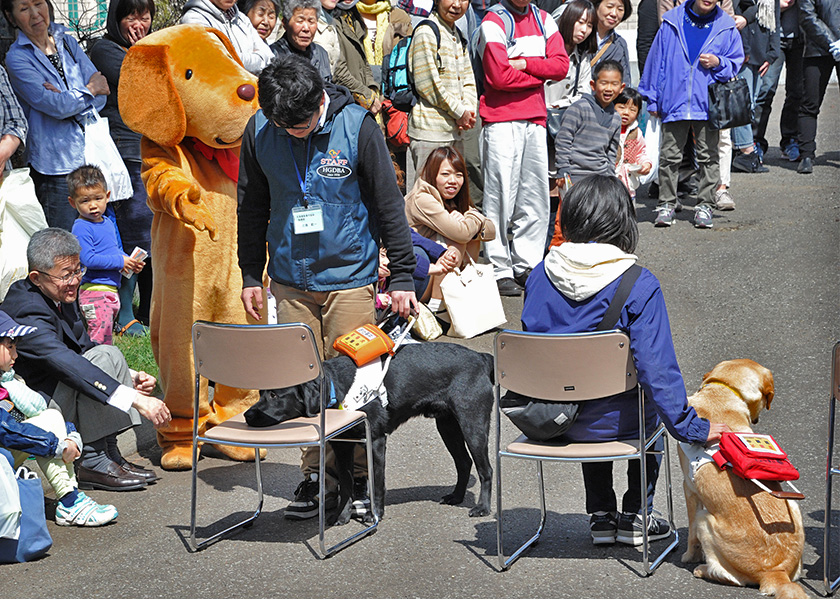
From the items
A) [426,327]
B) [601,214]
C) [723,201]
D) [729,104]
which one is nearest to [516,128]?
[426,327]

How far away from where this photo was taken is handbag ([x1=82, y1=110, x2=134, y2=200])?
278 inches

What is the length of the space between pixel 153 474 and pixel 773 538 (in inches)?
122

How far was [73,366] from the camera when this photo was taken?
4.89 metres

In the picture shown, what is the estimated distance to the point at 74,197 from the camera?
22.2 ft

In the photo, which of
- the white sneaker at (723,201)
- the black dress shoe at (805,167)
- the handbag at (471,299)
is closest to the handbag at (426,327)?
the handbag at (471,299)

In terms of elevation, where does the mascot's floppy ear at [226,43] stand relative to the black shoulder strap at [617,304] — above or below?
above

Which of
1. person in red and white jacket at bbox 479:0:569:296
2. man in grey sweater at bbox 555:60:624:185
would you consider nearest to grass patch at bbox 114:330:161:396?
person in red and white jacket at bbox 479:0:569:296

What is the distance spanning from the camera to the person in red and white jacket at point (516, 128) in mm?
8219

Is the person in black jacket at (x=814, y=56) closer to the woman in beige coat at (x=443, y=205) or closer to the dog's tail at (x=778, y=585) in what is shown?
the woman in beige coat at (x=443, y=205)

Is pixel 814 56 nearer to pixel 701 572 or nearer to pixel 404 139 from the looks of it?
pixel 404 139

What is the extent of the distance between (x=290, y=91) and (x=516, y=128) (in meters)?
4.16

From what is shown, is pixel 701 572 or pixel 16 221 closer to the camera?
pixel 701 572

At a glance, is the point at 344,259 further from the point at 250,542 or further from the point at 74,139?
the point at 74,139

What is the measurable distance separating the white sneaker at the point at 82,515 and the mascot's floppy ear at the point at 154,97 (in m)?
1.85
